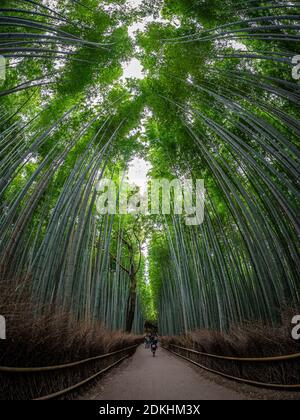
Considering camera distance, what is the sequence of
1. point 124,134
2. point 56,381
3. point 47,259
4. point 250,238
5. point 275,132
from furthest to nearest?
1. point 124,134
2. point 250,238
3. point 47,259
4. point 275,132
5. point 56,381

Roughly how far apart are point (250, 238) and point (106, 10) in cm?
518

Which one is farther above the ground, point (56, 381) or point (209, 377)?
point (56, 381)

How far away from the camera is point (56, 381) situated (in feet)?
9.03

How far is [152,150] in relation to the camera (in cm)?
732

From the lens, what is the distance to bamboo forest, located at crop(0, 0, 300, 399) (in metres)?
2.86

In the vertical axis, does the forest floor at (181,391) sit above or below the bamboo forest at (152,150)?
below

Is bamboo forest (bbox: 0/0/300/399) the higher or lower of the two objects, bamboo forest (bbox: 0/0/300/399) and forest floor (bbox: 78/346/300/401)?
the higher

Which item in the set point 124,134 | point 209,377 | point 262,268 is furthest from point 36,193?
point 209,377

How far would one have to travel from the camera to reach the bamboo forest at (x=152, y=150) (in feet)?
9.39

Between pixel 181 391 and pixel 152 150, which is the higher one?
pixel 152 150

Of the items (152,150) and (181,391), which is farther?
(152,150)

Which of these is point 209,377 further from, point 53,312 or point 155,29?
point 155,29

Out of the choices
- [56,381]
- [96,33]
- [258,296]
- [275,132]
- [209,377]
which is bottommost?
[209,377]

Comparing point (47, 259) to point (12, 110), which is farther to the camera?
point (12, 110)
